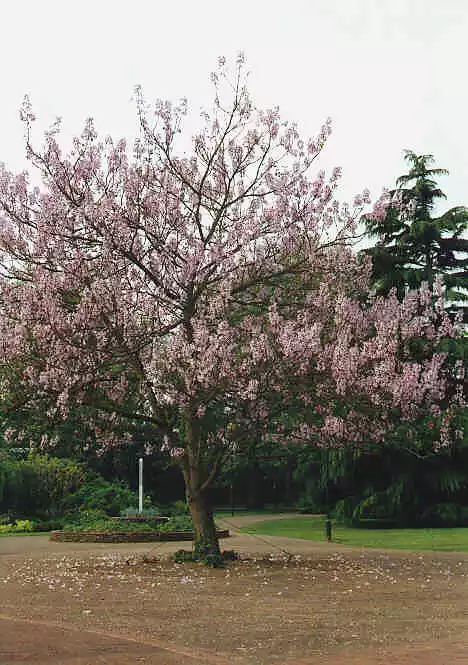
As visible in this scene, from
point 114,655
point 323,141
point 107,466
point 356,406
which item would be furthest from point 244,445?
point 107,466

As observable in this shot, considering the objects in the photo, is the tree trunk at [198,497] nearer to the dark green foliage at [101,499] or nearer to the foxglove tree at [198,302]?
the foxglove tree at [198,302]

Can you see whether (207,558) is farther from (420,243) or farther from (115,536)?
(420,243)

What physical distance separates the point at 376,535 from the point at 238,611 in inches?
591

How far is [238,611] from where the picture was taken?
10.3 metres

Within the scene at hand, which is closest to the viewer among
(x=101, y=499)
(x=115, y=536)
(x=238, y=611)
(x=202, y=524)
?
(x=238, y=611)

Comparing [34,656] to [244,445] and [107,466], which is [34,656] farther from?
[107,466]

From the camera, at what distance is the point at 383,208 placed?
54.0 feet

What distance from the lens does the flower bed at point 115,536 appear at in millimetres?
21984

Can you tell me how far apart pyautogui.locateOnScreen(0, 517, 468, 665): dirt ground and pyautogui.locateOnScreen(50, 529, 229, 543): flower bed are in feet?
14.2

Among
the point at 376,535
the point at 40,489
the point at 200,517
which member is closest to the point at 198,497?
the point at 200,517

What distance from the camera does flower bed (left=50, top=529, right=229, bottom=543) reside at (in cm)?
2198

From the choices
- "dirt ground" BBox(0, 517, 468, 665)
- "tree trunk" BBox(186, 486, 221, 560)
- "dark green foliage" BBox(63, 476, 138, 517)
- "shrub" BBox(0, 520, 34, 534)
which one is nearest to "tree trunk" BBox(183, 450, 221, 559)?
"tree trunk" BBox(186, 486, 221, 560)

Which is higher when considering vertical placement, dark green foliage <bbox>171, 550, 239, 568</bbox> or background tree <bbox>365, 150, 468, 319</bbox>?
background tree <bbox>365, 150, 468, 319</bbox>

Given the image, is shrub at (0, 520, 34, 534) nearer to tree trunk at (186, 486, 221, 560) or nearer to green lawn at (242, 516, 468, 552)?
green lawn at (242, 516, 468, 552)
